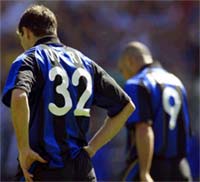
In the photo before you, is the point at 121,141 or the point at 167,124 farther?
the point at 121,141

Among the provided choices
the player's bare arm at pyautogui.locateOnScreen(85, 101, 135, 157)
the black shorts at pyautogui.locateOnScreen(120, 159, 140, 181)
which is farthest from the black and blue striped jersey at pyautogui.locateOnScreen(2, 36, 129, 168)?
the black shorts at pyautogui.locateOnScreen(120, 159, 140, 181)

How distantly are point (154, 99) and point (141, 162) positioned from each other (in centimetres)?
50

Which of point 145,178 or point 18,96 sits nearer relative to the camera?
point 18,96

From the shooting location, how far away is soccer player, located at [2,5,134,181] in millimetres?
4238

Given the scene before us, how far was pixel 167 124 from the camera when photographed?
6250 mm

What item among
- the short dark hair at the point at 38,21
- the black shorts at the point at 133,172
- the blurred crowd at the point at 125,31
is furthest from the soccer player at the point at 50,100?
the blurred crowd at the point at 125,31

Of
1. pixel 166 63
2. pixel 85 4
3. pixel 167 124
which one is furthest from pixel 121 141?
pixel 167 124

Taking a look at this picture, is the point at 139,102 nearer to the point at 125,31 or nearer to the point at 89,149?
the point at 89,149

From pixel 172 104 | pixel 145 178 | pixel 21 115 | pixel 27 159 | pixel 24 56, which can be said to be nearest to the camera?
pixel 21 115

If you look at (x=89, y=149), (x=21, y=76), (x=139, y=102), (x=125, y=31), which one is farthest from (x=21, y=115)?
(x=125, y=31)

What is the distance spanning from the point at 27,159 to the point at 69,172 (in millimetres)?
283

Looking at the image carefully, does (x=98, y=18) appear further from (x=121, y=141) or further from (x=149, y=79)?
(x=149, y=79)

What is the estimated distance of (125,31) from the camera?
1000cm

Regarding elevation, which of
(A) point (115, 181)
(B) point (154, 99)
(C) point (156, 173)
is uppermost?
(B) point (154, 99)
